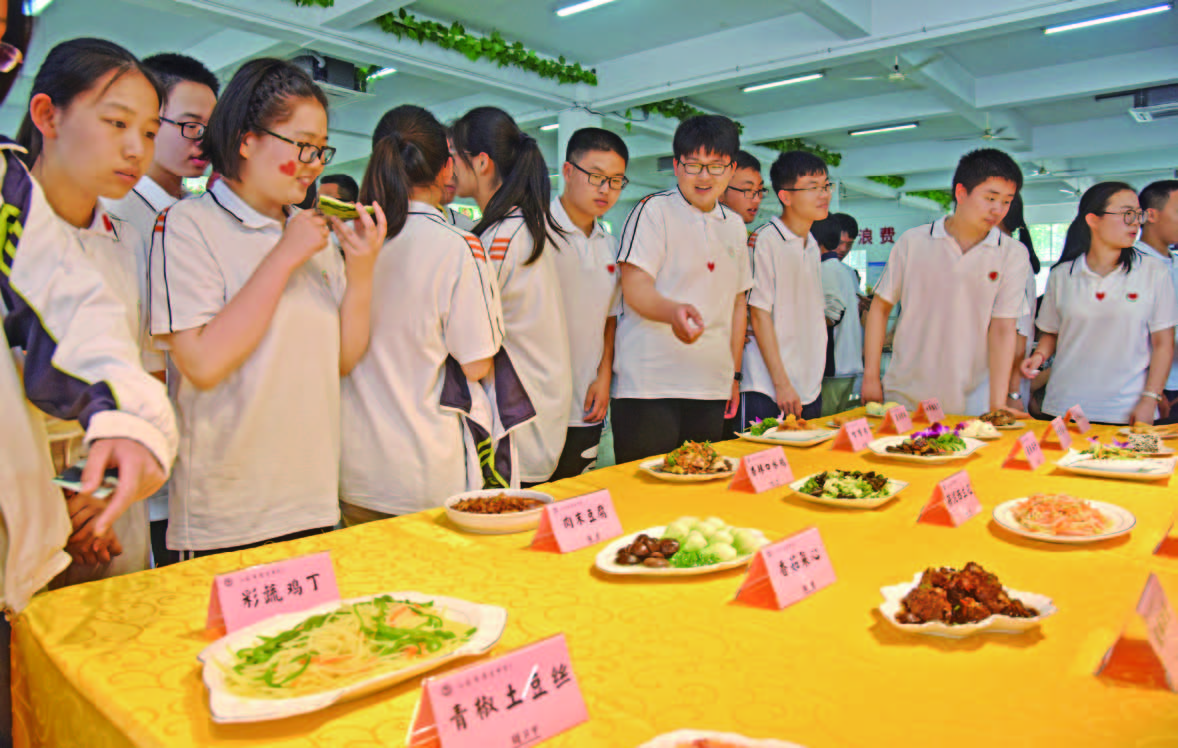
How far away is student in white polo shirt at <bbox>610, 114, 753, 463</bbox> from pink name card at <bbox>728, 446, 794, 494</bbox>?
2.43 ft

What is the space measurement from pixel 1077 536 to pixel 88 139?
65.8 inches

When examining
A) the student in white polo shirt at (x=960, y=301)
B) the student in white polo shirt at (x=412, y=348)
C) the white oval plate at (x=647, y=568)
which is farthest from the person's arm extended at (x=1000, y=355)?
the white oval plate at (x=647, y=568)

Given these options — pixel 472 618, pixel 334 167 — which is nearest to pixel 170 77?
pixel 472 618

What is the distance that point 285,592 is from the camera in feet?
3.30

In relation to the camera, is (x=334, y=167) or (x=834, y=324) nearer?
(x=834, y=324)

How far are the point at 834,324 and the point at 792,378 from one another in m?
1.72

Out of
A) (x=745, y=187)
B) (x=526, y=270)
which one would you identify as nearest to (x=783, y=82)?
(x=745, y=187)

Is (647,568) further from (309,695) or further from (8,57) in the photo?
(8,57)

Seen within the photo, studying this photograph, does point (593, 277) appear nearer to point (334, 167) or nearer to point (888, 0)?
point (888, 0)

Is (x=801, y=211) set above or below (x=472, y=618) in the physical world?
above

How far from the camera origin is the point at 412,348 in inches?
66.3

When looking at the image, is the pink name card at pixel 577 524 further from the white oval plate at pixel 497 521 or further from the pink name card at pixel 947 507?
the pink name card at pixel 947 507

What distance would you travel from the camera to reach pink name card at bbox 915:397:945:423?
8.54ft

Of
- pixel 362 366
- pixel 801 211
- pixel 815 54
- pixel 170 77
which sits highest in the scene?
pixel 815 54
